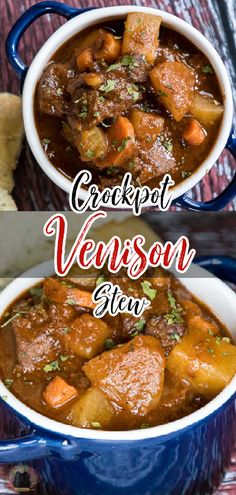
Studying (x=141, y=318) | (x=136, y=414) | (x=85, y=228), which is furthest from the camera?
(x=85, y=228)

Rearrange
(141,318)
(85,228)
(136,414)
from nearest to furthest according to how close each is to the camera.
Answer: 1. (136,414)
2. (141,318)
3. (85,228)

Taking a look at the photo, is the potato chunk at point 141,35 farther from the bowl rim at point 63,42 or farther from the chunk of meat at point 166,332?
the chunk of meat at point 166,332

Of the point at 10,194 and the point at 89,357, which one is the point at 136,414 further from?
the point at 10,194

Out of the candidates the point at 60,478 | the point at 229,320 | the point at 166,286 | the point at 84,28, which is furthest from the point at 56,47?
the point at 60,478

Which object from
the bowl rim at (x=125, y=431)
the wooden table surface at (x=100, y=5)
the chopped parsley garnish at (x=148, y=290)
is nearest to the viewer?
the bowl rim at (x=125, y=431)

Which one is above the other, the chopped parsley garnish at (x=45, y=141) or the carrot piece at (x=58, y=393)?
the chopped parsley garnish at (x=45, y=141)

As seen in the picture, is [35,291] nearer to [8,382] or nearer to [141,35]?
[8,382]

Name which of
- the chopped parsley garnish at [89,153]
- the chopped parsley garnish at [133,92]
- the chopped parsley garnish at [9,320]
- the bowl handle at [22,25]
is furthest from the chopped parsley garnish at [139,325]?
the bowl handle at [22,25]
